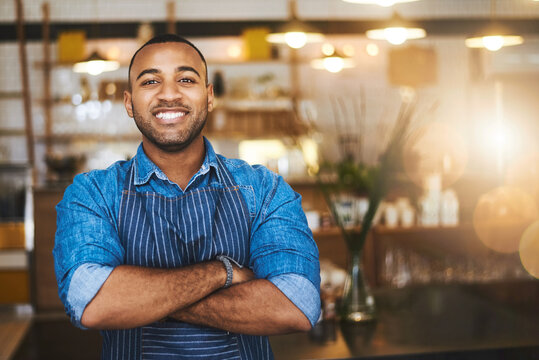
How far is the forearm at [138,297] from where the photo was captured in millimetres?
1392

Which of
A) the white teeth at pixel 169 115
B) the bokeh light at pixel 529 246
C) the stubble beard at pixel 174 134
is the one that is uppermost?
the white teeth at pixel 169 115

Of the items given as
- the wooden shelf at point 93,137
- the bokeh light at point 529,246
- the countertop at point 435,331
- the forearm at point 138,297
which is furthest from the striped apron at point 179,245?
the wooden shelf at point 93,137

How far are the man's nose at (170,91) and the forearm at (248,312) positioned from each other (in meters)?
0.51

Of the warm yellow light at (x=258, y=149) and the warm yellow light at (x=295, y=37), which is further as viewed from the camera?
the warm yellow light at (x=258, y=149)

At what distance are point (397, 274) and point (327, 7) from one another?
180 inches


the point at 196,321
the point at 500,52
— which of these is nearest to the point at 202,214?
the point at 196,321

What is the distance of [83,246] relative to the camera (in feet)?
4.83

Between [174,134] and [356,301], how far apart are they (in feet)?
3.57

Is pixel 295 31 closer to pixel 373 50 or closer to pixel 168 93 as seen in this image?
pixel 168 93

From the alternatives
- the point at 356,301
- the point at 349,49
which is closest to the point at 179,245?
the point at 356,301

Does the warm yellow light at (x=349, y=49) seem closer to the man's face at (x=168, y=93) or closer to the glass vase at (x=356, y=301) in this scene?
the glass vase at (x=356, y=301)

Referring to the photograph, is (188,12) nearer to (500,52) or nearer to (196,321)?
(500,52)

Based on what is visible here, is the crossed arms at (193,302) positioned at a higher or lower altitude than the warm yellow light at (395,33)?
lower

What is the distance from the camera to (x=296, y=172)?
682 cm
